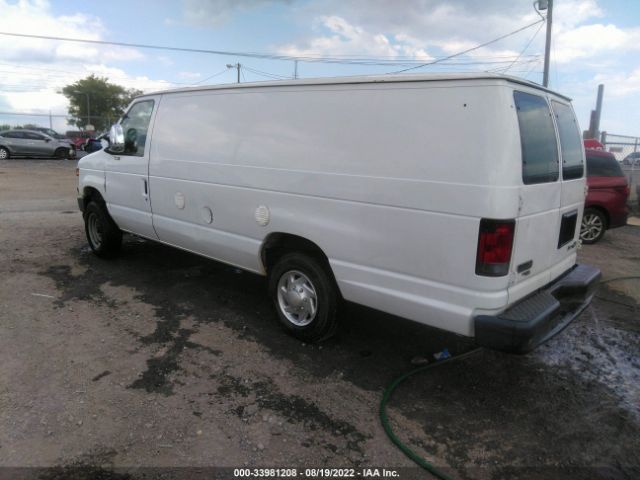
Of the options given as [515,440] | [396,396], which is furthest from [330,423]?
[515,440]

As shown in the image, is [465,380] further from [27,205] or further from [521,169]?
[27,205]

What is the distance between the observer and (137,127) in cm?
538

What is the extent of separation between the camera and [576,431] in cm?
298

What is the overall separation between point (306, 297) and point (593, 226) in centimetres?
675

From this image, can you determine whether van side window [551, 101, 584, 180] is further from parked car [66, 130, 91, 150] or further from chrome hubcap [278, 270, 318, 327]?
parked car [66, 130, 91, 150]

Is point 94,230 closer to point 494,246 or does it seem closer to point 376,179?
point 376,179

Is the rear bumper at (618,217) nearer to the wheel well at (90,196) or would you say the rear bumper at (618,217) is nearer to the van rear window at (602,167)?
the van rear window at (602,167)

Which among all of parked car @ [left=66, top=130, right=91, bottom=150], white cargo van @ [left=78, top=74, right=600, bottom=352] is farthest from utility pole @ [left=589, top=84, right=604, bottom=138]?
parked car @ [left=66, top=130, right=91, bottom=150]

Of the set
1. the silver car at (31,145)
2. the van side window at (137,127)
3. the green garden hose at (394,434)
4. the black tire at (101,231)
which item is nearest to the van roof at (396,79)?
the van side window at (137,127)

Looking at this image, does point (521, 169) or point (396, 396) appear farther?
point (396, 396)

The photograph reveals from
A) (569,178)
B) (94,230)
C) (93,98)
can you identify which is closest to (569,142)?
(569,178)

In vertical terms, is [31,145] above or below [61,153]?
above

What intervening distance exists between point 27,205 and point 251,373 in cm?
947

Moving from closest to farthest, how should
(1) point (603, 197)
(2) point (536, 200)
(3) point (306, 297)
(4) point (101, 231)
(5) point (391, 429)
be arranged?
(5) point (391, 429) → (2) point (536, 200) → (3) point (306, 297) → (4) point (101, 231) → (1) point (603, 197)
